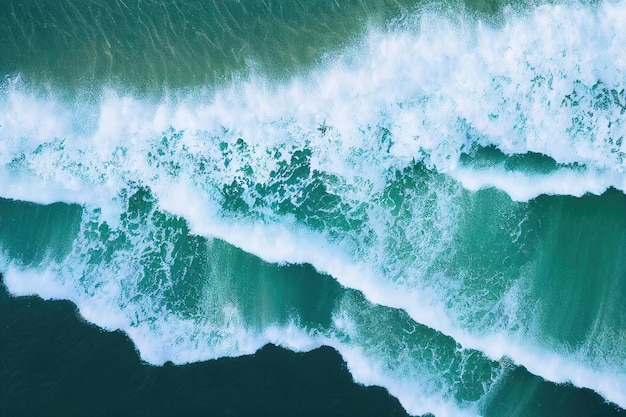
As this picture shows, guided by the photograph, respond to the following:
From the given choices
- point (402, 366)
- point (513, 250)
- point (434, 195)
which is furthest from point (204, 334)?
point (513, 250)

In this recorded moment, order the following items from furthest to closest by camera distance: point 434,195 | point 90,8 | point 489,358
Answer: point 90,8 → point 434,195 → point 489,358

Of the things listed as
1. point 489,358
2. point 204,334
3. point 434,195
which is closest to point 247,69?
point 434,195

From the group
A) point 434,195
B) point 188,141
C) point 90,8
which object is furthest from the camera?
point 90,8

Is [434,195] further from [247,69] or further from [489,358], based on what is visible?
[247,69]

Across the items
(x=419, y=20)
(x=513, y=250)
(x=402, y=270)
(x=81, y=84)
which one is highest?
(x=419, y=20)

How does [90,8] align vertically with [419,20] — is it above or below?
below

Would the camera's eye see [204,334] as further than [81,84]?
No

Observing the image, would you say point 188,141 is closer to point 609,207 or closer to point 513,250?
point 513,250
